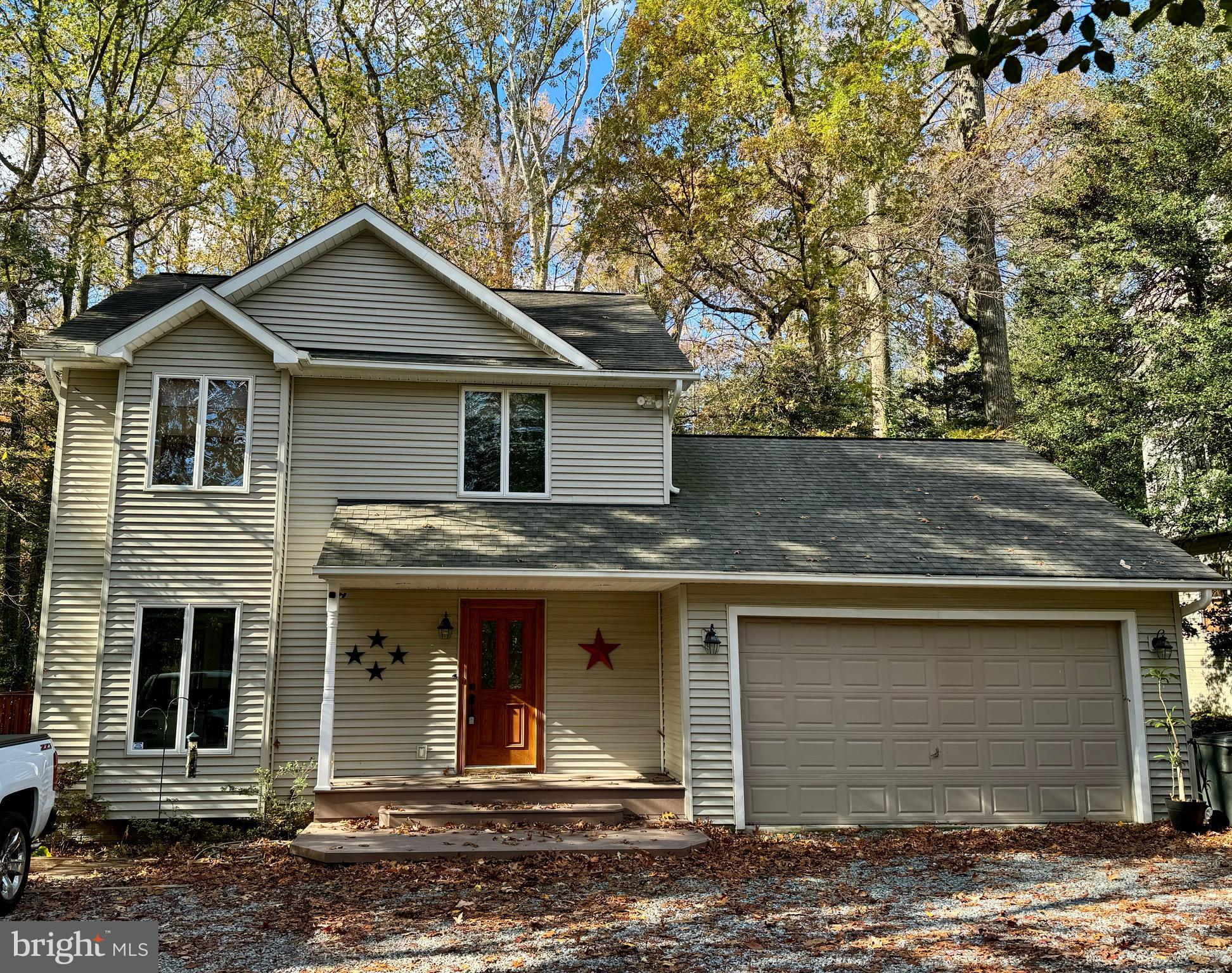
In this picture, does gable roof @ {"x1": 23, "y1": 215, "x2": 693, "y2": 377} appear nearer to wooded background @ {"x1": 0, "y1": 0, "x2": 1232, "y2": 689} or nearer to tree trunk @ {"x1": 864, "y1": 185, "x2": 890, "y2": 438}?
wooded background @ {"x1": 0, "y1": 0, "x2": 1232, "y2": 689}

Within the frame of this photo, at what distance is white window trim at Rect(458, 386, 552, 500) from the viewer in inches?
480

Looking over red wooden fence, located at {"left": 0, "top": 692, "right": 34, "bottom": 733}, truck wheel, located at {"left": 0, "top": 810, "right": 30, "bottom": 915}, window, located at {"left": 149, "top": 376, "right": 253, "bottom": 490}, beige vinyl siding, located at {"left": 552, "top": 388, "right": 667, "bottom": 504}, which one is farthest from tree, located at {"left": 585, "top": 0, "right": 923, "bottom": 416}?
truck wheel, located at {"left": 0, "top": 810, "right": 30, "bottom": 915}

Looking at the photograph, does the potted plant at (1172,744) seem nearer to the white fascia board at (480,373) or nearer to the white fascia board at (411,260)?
the white fascia board at (480,373)

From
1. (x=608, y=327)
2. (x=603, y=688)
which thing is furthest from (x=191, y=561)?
(x=608, y=327)

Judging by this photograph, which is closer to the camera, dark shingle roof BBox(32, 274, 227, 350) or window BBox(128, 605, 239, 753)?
window BBox(128, 605, 239, 753)

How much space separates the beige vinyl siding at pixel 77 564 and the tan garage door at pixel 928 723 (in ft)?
25.7

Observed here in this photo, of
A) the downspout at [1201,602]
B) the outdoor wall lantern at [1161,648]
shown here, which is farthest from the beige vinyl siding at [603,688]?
the downspout at [1201,602]

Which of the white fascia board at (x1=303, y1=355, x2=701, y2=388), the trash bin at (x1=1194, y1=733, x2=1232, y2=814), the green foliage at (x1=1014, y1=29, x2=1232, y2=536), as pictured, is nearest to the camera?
the trash bin at (x1=1194, y1=733, x2=1232, y2=814)

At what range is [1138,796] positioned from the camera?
10.9 meters

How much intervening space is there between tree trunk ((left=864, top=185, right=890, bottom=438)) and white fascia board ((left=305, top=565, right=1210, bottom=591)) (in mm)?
10539

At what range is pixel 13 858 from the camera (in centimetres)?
695

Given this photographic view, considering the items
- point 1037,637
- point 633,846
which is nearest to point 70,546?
point 633,846

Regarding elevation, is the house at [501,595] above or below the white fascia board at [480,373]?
below

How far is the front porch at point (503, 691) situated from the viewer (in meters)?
11.4
